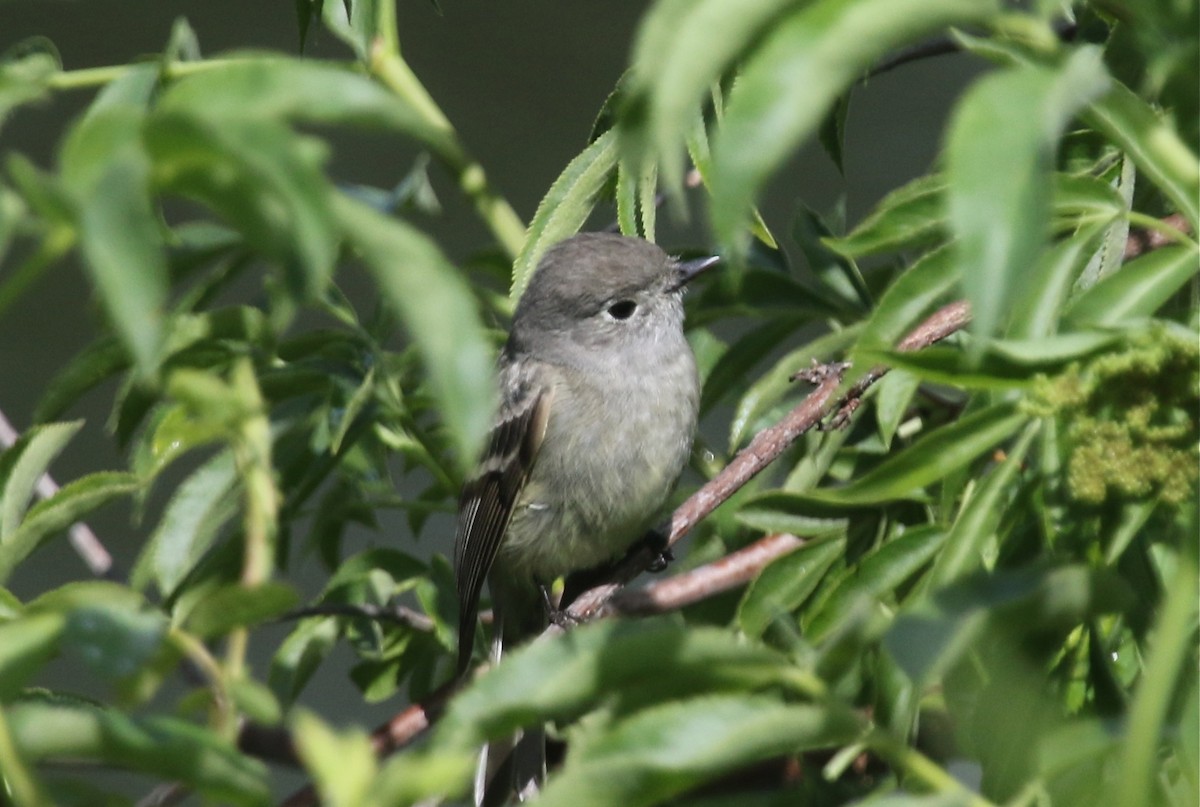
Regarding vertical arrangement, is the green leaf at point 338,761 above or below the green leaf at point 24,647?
above

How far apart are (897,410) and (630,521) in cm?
155

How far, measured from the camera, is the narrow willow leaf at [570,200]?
244cm

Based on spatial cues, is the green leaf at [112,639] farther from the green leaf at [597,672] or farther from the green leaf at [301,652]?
the green leaf at [301,652]

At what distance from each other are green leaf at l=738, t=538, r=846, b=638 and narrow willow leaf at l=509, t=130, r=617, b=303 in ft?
2.19

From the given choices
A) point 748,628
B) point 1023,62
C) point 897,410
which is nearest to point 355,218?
point 1023,62

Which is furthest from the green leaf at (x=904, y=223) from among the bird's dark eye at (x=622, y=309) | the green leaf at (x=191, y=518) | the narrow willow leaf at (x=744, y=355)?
the bird's dark eye at (x=622, y=309)

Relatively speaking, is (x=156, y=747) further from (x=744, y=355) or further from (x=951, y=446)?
(x=744, y=355)

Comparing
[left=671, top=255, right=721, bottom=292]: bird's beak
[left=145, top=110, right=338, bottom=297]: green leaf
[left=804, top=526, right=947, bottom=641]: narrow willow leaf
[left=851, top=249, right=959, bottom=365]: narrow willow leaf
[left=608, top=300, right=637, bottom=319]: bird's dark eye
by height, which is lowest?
[left=608, top=300, right=637, bottom=319]: bird's dark eye

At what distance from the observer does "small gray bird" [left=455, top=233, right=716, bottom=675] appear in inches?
147

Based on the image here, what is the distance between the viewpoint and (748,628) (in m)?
2.10

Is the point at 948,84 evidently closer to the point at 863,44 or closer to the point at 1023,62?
the point at 1023,62

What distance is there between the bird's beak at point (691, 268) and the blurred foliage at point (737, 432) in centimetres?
98

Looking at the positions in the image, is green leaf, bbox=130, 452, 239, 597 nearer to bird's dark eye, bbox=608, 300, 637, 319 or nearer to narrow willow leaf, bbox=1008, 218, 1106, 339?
narrow willow leaf, bbox=1008, 218, 1106, 339

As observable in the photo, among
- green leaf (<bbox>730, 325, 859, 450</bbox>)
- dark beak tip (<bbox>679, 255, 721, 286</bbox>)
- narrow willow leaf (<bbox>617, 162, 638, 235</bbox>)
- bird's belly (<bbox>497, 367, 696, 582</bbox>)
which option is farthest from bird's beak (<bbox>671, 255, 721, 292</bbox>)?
narrow willow leaf (<bbox>617, 162, 638, 235</bbox>)
